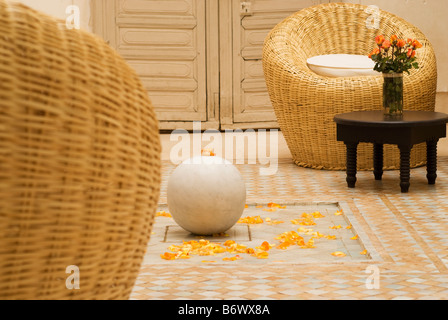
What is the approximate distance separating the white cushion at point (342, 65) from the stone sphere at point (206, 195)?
219cm

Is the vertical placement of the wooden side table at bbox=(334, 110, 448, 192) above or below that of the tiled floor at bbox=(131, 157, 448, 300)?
above

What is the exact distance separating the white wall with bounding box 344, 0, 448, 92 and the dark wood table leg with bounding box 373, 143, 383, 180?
2.32m

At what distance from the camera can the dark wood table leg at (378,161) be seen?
200 inches

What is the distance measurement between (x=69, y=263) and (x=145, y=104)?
1.22 ft

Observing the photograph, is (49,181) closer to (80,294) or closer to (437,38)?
(80,294)

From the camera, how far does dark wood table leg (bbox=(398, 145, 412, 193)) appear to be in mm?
4617

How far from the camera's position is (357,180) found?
5.15 metres

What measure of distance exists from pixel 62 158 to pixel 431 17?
6216 mm

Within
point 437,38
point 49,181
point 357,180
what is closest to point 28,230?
point 49,181
